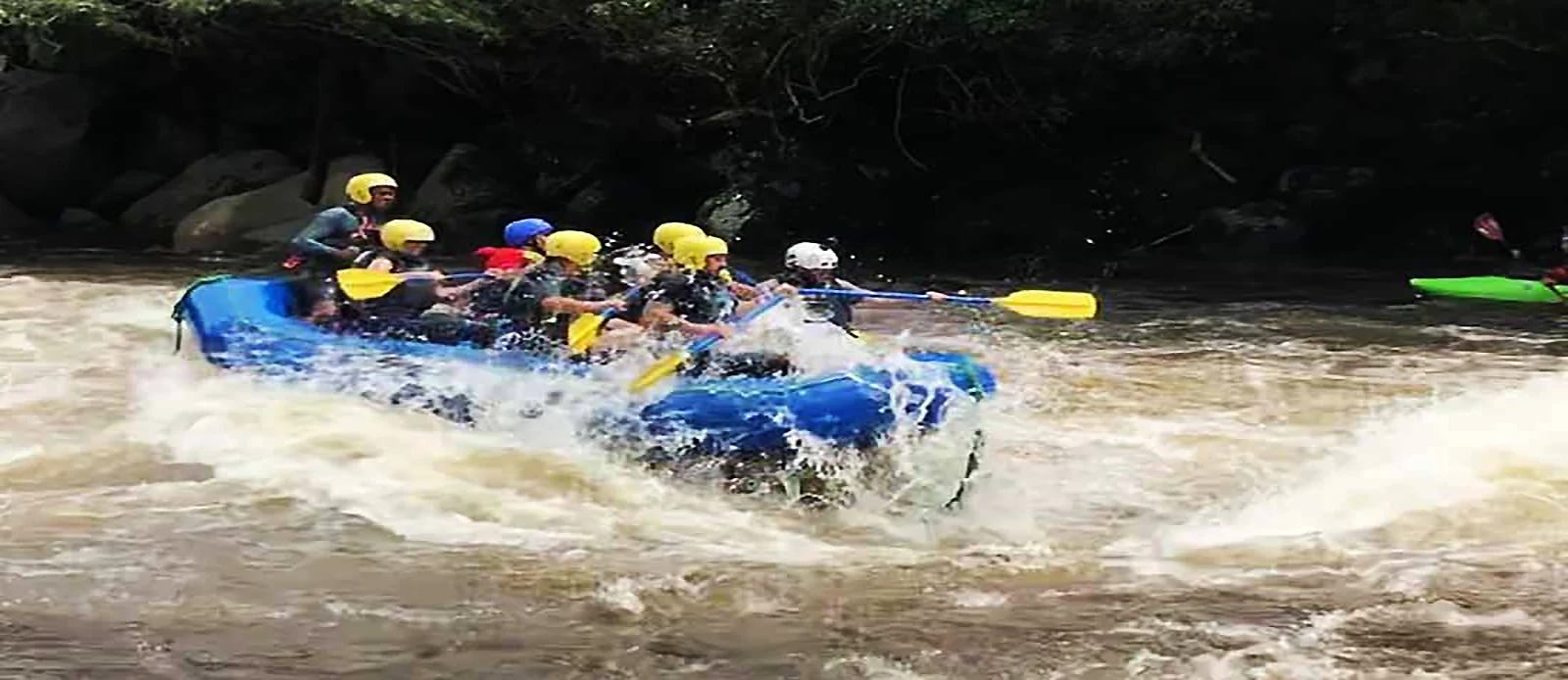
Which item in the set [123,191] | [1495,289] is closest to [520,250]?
[1495,289]

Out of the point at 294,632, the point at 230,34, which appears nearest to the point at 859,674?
the point at 294,632

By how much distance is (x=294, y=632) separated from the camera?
14.7ft

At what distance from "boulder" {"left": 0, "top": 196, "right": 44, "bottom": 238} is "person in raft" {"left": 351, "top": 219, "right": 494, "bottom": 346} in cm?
1278

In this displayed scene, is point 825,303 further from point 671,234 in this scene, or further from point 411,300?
point 411,300

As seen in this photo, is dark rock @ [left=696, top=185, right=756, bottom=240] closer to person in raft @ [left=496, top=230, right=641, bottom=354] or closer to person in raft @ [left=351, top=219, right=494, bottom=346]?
person in raft @ [left=351, top=219, right=494, bottom=346]

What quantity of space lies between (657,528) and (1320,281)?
9.06 metres

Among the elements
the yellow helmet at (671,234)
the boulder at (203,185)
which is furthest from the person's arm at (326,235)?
the boulder at (203,185)

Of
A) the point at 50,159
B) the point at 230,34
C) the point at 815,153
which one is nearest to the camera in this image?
the point at 815,153

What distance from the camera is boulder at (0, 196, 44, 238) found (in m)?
19.6

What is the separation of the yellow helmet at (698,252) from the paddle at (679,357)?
1.17 feet

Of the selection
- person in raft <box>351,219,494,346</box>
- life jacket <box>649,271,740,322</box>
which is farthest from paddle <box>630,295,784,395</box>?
person in raft <box>351,219,494,346</box>

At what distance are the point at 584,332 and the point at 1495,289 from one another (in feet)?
21.5

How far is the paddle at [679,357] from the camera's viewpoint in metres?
6.32

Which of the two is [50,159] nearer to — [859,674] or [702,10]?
[702,10]
